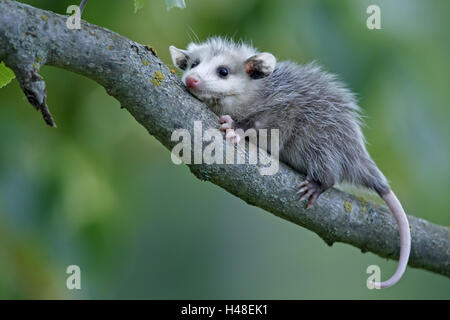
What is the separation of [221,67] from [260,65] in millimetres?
208

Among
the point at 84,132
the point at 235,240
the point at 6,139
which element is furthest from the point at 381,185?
the point at 235,240

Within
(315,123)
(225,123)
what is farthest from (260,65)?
(225,123)

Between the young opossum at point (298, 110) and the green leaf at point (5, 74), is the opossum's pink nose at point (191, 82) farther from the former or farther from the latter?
the green leaf at point (5, 74)

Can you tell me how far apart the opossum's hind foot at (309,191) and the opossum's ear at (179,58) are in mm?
A: 1104

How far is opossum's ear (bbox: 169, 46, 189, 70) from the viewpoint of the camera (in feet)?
11.6

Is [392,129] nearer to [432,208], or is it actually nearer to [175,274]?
[432,208]

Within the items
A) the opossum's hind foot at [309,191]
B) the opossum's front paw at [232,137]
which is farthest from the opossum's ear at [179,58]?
the opossum's hind foot at [309,191]

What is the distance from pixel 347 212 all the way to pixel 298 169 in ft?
1.03

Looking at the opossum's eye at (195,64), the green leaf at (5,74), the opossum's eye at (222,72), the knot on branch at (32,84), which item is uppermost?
the opossum's eye at (195,64)

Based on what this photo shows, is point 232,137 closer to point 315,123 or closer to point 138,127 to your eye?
point 315,123

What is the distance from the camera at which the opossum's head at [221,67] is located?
3.20 meters

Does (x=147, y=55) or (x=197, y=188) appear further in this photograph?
(x=197, y=188)

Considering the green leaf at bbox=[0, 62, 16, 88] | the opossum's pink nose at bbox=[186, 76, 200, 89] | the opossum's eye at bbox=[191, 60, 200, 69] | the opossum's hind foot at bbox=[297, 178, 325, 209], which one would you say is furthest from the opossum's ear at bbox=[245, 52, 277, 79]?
the green leaf at bbox=[0, 62, 16, 88]

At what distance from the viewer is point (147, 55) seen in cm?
246
